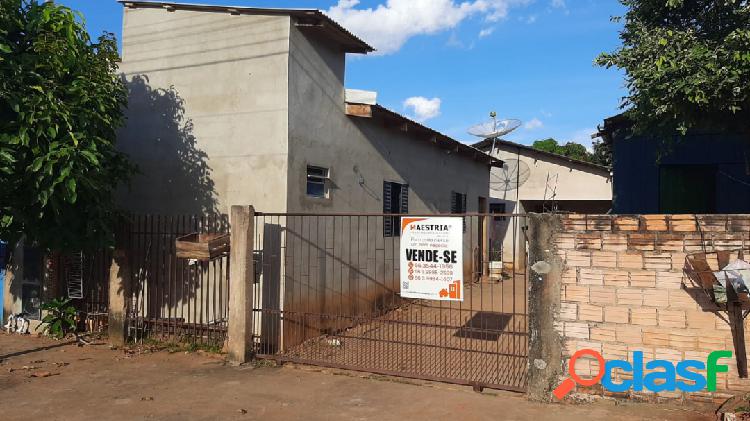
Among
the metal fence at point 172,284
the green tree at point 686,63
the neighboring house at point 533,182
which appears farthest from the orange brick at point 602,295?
the neighboring house at point 533,182

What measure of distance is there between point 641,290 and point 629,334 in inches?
17.4

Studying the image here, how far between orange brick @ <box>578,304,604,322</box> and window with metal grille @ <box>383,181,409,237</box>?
203 inches

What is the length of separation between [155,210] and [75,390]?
3200 mm

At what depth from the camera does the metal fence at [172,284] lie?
7594 mm

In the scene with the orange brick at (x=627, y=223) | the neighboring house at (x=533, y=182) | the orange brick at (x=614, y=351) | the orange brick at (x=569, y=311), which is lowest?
the orange brick at (x=614, y=351)

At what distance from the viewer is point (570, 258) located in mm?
5277

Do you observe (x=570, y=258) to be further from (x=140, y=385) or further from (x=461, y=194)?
(x=461, y=194)

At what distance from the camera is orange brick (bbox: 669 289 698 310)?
15.9 ft

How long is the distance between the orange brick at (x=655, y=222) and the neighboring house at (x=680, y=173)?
16.9 ft

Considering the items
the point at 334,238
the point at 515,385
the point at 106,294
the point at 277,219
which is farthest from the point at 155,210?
the point at 515,385

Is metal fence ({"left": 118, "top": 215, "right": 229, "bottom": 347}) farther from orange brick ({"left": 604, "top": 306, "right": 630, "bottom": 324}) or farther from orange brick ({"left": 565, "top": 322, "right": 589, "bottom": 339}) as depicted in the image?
orange brick ({"left": 604, "top": 306, "right": 630, "bottom": 324})

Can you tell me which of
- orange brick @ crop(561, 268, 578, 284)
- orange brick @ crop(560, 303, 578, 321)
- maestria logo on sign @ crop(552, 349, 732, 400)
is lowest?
maestria logo on sign @ crop(552, 349, 732, 400)

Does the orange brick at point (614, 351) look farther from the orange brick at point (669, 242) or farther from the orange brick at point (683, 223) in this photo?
the orange brick at point (683, 223)

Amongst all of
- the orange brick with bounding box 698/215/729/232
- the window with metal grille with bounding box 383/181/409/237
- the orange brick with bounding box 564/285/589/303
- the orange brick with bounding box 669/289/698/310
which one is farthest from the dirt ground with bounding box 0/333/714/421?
the window with metal grille with bounding box 383/181/409/237
